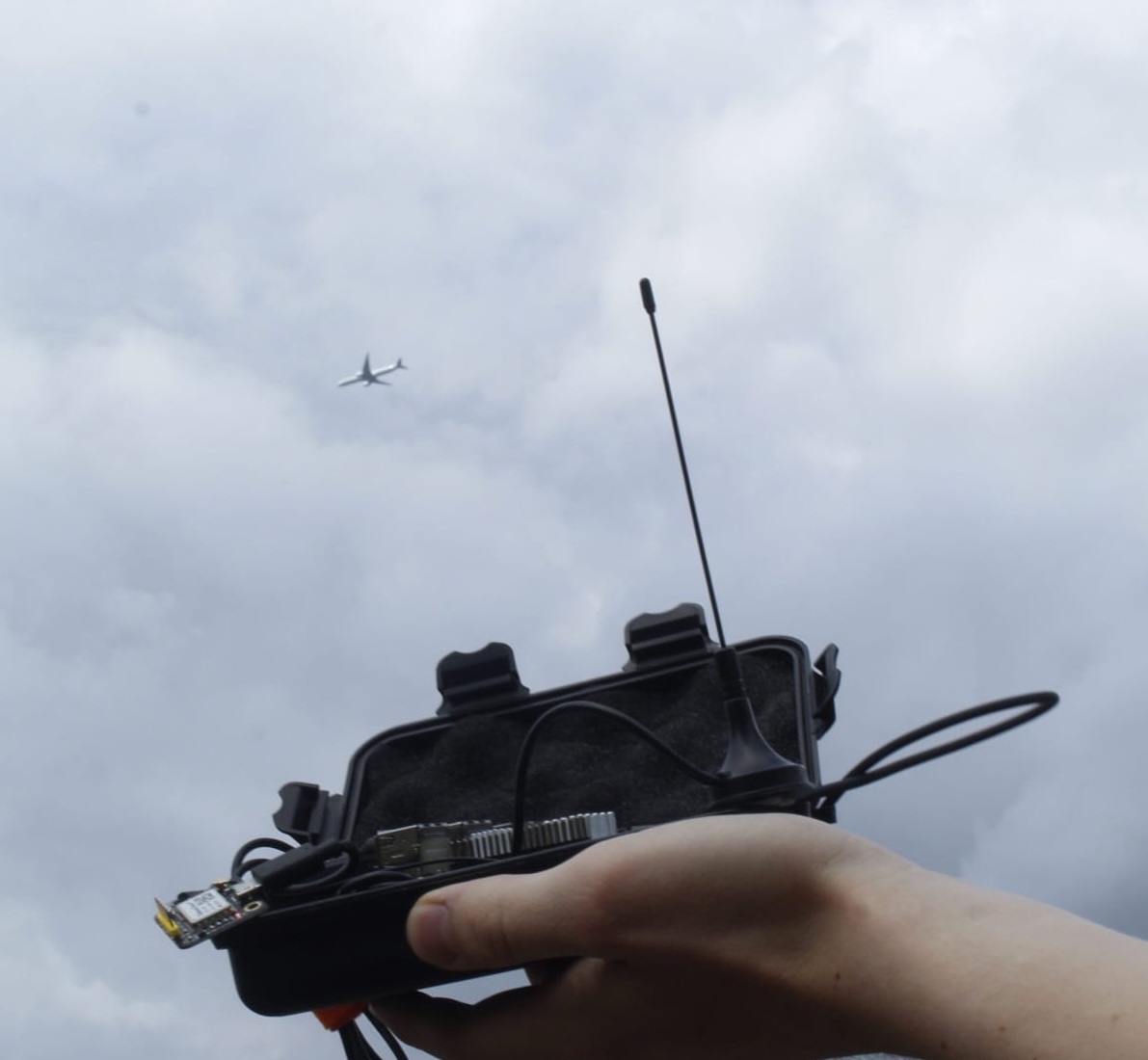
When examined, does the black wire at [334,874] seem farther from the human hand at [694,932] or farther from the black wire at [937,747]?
the black wire at [937,747]

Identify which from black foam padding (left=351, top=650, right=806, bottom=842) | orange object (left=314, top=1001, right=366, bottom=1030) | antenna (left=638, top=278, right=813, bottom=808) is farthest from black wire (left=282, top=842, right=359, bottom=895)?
antenna (left=638, top=278, right=813, bottom=808)

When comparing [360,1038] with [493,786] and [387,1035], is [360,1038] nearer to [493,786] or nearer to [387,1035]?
[387,1035]

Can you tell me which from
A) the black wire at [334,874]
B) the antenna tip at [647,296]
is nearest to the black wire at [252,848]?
the black wire at [334,874]

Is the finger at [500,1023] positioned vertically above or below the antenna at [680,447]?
below

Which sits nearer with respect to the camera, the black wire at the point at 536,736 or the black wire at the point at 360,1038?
the black wire at the point at 536,736

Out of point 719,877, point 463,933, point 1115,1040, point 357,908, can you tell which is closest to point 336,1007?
point 357,908

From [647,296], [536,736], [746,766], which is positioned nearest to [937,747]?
[746,766]

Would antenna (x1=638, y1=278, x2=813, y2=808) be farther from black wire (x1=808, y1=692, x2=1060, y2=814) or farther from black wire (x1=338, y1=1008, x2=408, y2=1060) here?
black wire (x1=338, y1=1008, x2=408, y2=1060)
